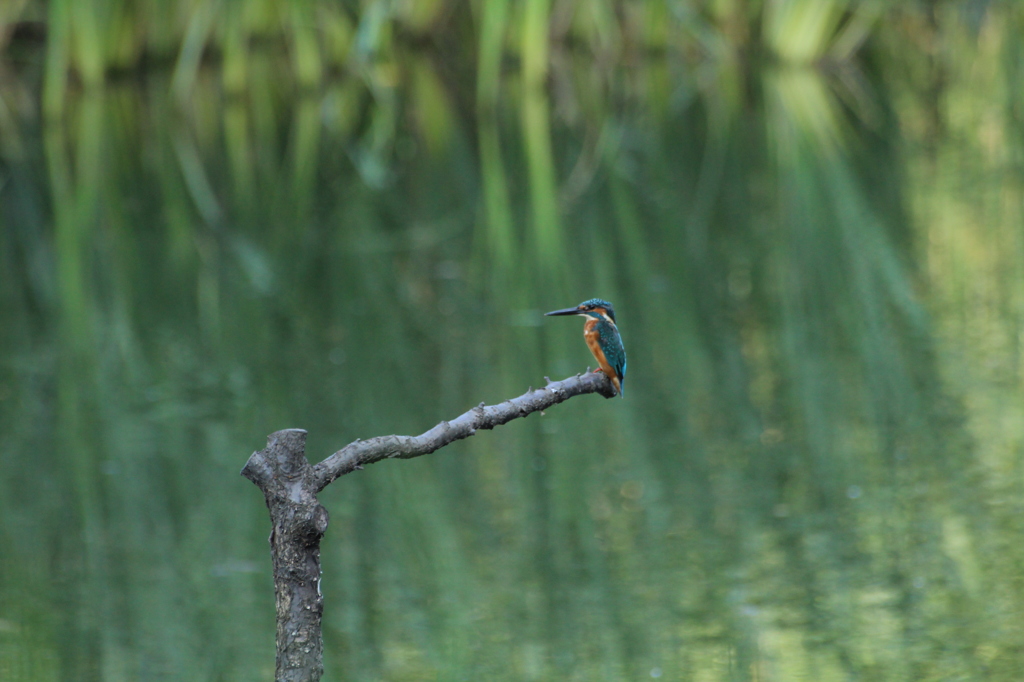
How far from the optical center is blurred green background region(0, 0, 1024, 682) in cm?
454

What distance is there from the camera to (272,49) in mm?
18422

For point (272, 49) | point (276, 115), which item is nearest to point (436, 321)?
point (276, 115)

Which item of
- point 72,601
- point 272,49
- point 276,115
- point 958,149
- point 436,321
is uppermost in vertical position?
point 272,49

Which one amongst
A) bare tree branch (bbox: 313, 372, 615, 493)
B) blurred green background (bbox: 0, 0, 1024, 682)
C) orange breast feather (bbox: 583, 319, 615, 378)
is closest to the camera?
bare tree branch (bbox: 313, 372, 615, 493)

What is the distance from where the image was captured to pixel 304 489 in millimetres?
2352

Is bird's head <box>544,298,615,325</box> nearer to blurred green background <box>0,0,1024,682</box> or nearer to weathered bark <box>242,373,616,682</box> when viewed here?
weathered bark <box>242,373,616,682</box>

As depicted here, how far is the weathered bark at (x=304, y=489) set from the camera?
2.32 meters

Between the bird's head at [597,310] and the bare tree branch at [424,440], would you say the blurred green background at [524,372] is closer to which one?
the bird's head at [597,310]

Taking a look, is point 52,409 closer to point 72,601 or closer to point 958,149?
point 72,601

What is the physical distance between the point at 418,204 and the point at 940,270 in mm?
4305

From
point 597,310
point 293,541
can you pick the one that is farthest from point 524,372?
point 293,541

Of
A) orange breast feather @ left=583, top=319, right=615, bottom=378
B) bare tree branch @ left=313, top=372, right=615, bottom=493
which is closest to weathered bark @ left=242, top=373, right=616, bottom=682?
bare tree branch @ left=313, top=372, right=615, bottom=493

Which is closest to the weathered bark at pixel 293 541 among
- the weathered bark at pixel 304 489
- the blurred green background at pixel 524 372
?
the weathered bark at pixel 304 489

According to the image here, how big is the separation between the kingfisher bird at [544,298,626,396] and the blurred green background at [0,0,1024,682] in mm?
1683
